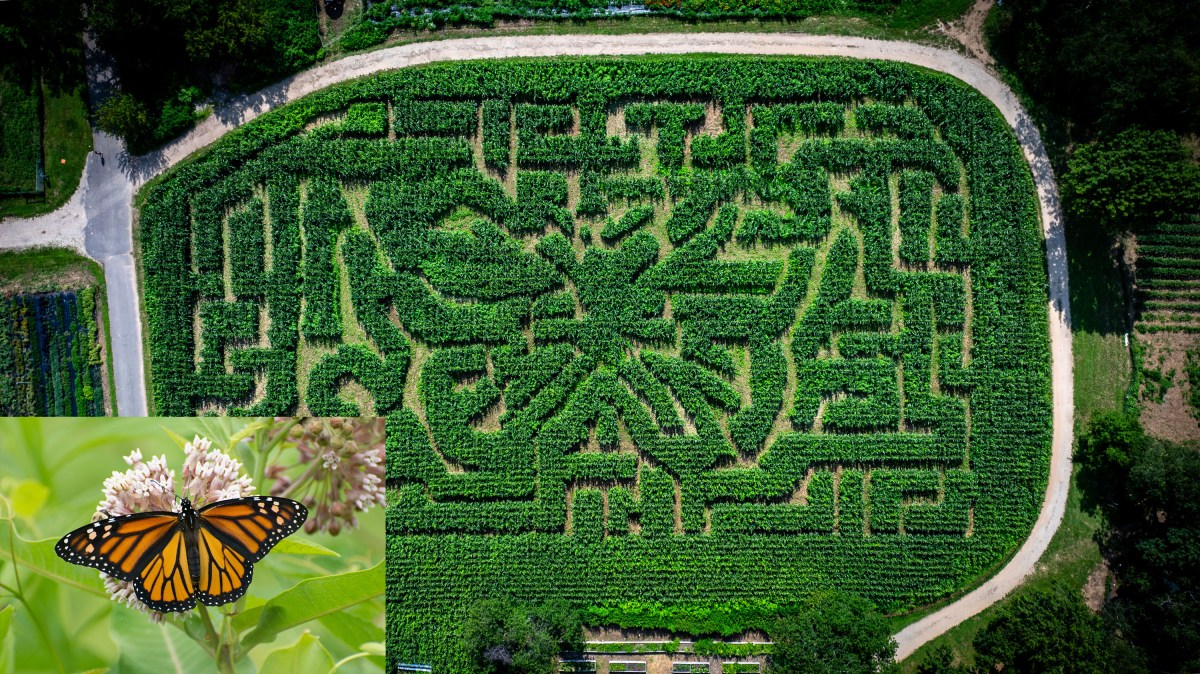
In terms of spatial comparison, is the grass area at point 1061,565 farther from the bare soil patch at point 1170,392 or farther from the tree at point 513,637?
the tree at point 513,637

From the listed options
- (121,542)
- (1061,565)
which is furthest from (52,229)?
(1061,565)

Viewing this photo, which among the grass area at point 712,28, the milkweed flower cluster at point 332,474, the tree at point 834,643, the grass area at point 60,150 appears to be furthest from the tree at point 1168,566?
the grass area at point 60,150

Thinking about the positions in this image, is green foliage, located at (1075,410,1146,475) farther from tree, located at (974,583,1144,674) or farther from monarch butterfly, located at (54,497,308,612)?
monarch butterfly, located at (54,497,308,612)

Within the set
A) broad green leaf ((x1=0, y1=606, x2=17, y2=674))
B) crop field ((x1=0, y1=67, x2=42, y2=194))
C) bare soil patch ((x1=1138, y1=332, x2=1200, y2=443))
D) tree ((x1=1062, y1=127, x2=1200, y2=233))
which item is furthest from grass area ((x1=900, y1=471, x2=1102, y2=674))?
crop field ((x1=0, y1=67, x2=42, y2=194))

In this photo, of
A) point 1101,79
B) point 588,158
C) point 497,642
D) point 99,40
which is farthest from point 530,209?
point 1101,79

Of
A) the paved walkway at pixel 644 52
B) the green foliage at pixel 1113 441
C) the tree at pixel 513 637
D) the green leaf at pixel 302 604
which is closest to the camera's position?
the green leaf at pixel 302 604
